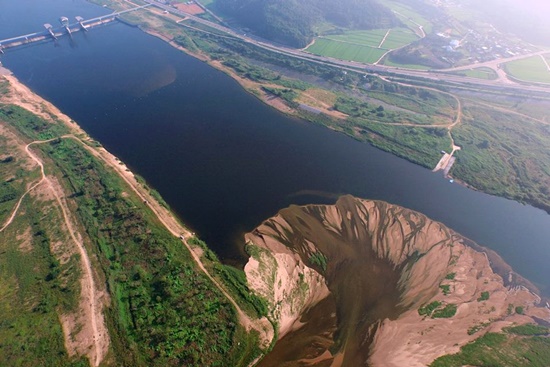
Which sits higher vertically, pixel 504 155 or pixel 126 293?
pixel 504 155

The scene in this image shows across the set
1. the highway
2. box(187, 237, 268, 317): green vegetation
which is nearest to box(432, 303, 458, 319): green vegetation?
box(187, 237, 268, 317): green vegetation

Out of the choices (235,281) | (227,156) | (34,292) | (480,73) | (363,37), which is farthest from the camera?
(363,37)

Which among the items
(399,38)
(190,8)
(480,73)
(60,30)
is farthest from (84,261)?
(399,38)

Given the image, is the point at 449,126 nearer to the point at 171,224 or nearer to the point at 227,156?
the point at 227,156

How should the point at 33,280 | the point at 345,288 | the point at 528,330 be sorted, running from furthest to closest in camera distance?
the point at 345,288 < the point at 528,330 < the point at 33,280

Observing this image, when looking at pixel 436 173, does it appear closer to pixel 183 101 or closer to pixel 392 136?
pixel 392 136

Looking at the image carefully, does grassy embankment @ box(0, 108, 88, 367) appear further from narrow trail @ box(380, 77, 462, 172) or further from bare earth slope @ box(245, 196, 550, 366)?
narrow trail @ box(380, 77, 462, 172)

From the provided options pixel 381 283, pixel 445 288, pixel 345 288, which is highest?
pixel 445 288

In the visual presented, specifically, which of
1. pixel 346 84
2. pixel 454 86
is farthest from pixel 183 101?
pixel 454 86
